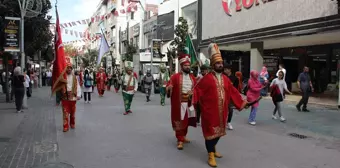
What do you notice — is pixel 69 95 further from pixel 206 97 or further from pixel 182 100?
pixel 206 97

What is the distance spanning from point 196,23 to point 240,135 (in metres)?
19.1

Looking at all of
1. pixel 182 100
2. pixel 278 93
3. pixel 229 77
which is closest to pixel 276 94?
pixel 278 93

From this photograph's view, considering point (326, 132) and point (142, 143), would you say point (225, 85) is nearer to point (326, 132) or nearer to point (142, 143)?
point (142, 143)

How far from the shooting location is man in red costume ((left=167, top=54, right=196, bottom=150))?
6.83m

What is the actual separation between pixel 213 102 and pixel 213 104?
3 cm

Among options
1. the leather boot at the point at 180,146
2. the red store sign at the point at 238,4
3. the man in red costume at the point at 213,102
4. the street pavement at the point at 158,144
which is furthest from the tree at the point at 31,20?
the man in red costume at the point at 213,102

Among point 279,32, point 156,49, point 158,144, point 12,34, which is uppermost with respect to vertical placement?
point 279,32

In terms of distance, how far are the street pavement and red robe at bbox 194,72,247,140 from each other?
56 cm

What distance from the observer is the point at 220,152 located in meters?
6.37

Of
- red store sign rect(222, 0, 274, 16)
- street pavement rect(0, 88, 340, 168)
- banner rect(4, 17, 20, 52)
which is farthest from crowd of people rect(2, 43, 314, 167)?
red store sign rect(222, 0, 274, 16)

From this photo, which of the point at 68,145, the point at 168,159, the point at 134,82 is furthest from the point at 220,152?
the point at 134,82

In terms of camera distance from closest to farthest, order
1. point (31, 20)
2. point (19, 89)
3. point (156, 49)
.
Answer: point (19, 89) < point (31, 20) < point (156, 49)

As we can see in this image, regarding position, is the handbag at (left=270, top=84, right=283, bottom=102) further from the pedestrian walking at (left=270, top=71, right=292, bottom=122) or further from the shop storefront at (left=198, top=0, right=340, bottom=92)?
the shop storefront at (left=198, top=0, right=340, bottom=92)

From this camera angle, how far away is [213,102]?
556 cm
